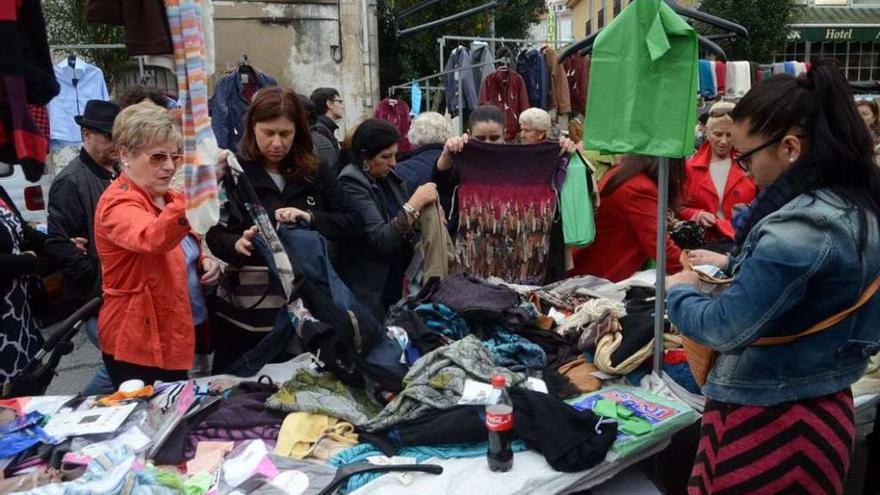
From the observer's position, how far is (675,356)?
2961mm

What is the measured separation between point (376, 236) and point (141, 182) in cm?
121

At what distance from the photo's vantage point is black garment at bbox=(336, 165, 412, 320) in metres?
3.54

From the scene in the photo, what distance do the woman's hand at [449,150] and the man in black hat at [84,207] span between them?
178 centimetres

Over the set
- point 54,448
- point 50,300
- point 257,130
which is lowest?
point 54,448

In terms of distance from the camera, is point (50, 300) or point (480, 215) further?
point (480, 215)

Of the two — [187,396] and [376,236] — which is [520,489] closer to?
[187,396]

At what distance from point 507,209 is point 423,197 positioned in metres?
0.62

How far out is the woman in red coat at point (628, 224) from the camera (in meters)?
3.79

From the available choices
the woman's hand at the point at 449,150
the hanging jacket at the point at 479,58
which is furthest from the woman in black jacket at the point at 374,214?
the hanging jacket at the point at 479,58

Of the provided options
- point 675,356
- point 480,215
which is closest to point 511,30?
point 480,215

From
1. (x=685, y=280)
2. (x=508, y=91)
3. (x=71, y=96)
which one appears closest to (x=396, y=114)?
(x=508, y=91)

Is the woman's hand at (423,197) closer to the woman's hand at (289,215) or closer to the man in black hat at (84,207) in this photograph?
the woman's hand at (289,215)

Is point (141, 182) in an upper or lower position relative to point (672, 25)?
lower

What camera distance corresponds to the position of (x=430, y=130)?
443 cm
